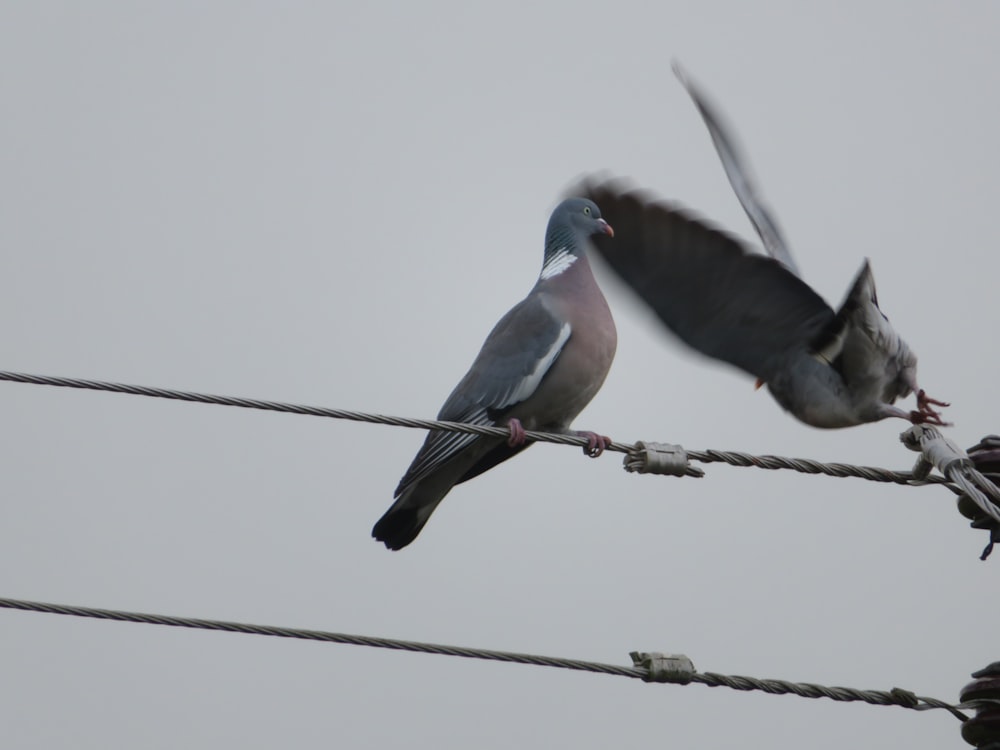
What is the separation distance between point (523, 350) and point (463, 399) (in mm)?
295

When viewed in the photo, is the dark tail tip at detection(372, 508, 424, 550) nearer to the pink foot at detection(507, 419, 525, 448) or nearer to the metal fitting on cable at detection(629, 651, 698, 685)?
the pink foot at detection(507, 419, 525, 448)

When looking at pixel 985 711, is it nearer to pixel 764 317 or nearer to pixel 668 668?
pixel 668 668

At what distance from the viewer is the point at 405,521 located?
5715 millimetres

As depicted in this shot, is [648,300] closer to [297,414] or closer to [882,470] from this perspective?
[882,470]

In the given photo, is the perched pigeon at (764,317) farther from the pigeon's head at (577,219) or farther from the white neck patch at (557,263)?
the white neck patch at (557,263)

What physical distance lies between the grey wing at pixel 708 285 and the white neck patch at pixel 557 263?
637 millimetres

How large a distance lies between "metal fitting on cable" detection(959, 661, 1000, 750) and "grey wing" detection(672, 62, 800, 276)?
2.34 meters

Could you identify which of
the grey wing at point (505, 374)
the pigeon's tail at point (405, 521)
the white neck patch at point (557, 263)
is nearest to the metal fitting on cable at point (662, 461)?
the grey wing at point (505, 374)

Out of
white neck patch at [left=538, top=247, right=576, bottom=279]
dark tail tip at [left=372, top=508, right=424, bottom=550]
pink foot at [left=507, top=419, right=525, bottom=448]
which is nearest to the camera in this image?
pink foot at [left=507, top=419, right=525, bottom=448]

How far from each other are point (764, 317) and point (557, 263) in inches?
51.5

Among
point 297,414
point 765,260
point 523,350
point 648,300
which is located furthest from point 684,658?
point 523,350

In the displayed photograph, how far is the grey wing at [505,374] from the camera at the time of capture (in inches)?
220

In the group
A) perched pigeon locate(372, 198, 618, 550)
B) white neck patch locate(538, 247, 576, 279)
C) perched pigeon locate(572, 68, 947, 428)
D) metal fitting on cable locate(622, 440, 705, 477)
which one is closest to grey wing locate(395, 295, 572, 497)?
perched pigeon locate(372, 198, 618, 550)

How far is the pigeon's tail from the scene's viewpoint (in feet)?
18.6
